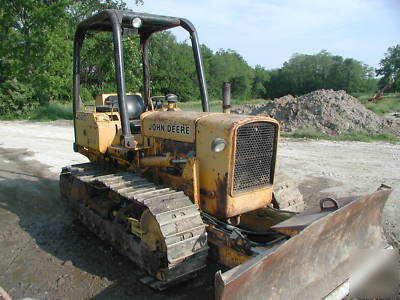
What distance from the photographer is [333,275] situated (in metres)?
3.76

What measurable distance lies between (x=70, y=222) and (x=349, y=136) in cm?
1229

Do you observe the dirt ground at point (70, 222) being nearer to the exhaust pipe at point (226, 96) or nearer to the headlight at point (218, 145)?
the headlight at point (218, 145)

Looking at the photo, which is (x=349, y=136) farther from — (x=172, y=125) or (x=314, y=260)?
(x=314, y=260)

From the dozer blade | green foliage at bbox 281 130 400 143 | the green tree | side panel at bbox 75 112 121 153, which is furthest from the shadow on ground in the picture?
the green tree

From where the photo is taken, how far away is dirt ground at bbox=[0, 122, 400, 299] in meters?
4.24

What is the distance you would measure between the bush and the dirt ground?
13.1 metres

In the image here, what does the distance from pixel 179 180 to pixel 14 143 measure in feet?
37.8

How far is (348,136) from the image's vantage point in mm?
15328

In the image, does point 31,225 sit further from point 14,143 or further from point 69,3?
point 69,3

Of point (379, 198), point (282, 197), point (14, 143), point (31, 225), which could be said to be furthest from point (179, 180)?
point (14, 143)

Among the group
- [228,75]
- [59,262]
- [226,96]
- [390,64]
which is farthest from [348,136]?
[390,64]

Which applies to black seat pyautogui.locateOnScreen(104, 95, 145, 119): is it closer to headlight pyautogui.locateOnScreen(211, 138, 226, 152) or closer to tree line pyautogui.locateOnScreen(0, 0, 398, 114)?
Answer: headlight pyautogui.locateOnScreen(211, 138, 226, 152)

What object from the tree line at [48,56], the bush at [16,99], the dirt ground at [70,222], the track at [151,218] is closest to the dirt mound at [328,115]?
the dirt ground at [70,222]

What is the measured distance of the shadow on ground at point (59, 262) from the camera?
414 cm
